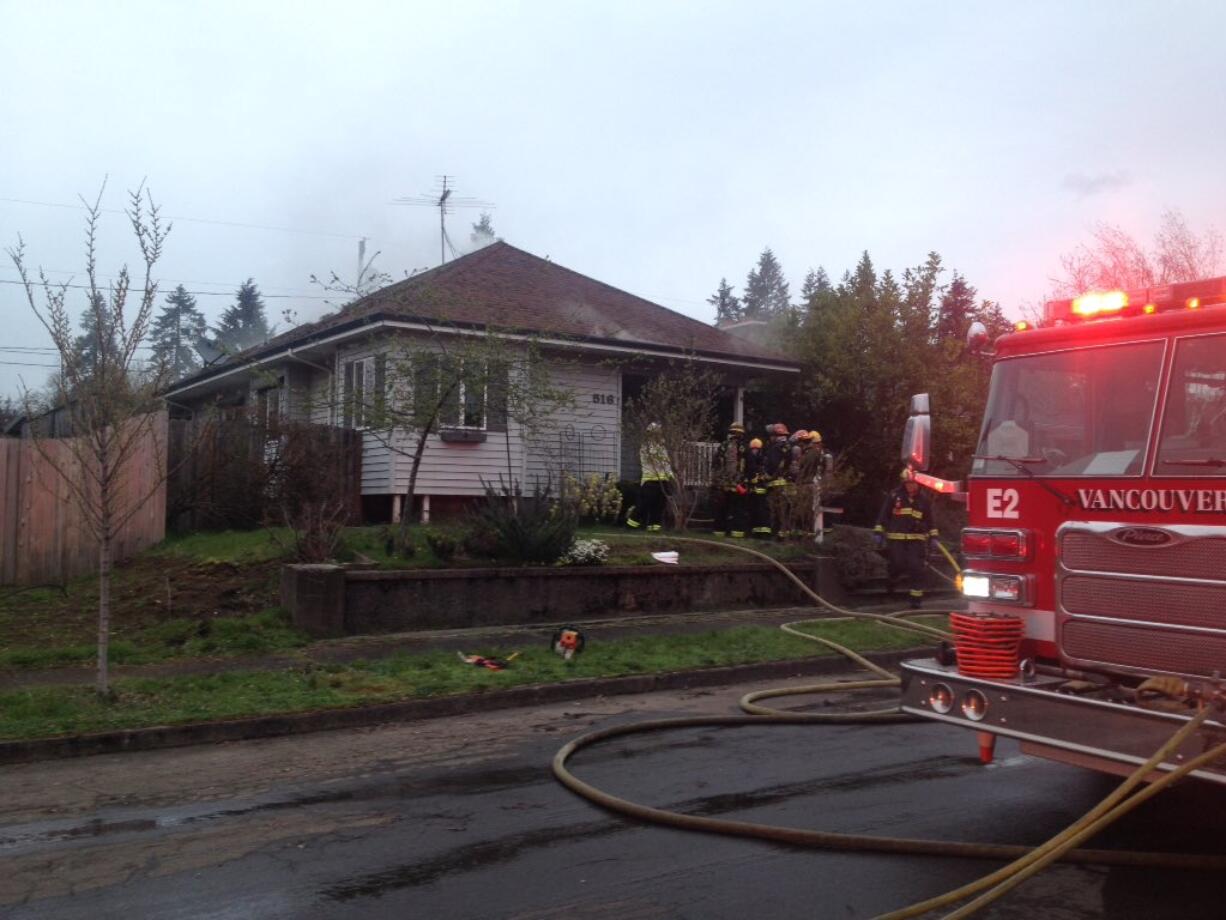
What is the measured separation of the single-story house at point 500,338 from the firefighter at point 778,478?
2.68 meters

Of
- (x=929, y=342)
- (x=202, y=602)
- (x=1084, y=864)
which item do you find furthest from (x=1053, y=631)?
(x=929, y=342)

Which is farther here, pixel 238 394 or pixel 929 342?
pixel 238 394

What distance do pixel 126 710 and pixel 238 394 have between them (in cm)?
1716

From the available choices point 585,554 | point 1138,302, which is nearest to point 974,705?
point 1138,302

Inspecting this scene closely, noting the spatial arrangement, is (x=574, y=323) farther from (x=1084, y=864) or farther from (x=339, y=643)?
(x=1084, y=864)

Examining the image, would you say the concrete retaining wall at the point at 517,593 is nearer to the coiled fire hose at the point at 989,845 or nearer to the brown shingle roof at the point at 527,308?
the brown shingle roof at the point at 527,308

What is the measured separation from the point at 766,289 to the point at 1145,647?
112 meters

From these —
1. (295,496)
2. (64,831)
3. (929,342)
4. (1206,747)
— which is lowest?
(64,831)

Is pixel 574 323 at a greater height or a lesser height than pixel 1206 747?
greater

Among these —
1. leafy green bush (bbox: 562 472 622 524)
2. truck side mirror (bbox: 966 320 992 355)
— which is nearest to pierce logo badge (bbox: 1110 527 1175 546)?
truck side mirror (bbox: 966 320 992 355)

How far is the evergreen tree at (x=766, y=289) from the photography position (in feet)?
365

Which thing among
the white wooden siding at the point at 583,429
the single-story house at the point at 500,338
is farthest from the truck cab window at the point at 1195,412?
the white wooden siding at the point at 583,429

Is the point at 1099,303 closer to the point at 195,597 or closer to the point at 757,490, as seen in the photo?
the point at 195,597

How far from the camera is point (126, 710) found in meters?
8.37
